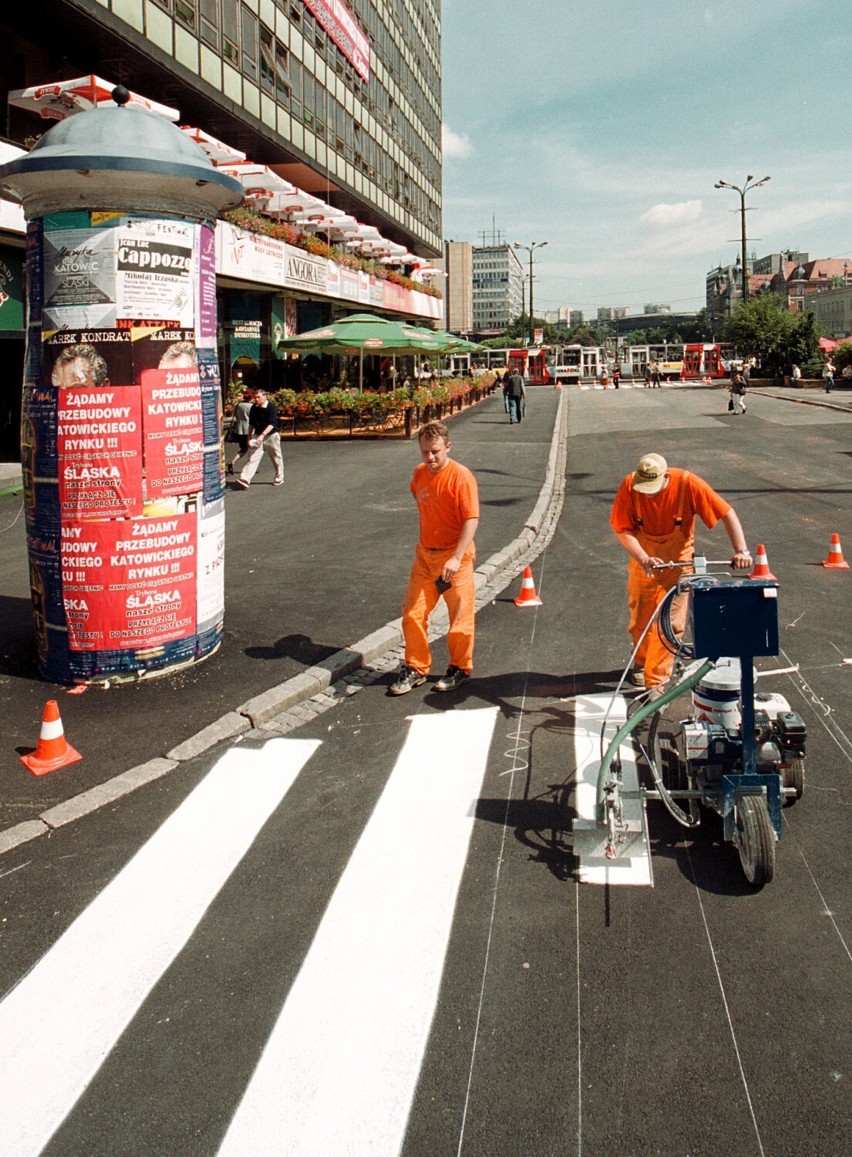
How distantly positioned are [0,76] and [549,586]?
21507 mm

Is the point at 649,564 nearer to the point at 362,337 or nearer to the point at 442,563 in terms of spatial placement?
the point at 442,563

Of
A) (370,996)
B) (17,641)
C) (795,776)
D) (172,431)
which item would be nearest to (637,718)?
(795,776)

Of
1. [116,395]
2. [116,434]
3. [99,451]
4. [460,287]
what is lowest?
[99,451]

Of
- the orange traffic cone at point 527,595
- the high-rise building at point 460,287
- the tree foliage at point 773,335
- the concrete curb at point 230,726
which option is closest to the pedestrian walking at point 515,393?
the concrete curb at point 230,726

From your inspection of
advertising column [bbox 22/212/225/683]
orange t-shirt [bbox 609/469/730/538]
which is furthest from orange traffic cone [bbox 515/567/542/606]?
advertising column [bbox 22/212/225/683]

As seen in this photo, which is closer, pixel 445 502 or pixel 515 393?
pixel 445 502

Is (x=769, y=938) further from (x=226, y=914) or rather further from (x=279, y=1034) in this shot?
(x=226, y=914)

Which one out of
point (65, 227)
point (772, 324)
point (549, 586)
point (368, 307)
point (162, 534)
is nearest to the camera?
point (65, 227)

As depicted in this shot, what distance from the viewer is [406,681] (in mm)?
7094

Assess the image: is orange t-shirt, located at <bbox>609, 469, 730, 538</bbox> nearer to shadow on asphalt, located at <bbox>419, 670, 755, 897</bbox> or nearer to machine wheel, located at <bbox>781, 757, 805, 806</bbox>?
shadow on asphalt, located at <bbox>419, 670, 755, 897</bbox>

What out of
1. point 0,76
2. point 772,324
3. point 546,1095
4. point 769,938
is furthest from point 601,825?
point 772,324

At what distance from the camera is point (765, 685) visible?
6898mm

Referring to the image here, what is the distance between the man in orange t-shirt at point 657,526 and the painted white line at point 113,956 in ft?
8.84

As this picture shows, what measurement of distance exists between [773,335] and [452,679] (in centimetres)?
5650
